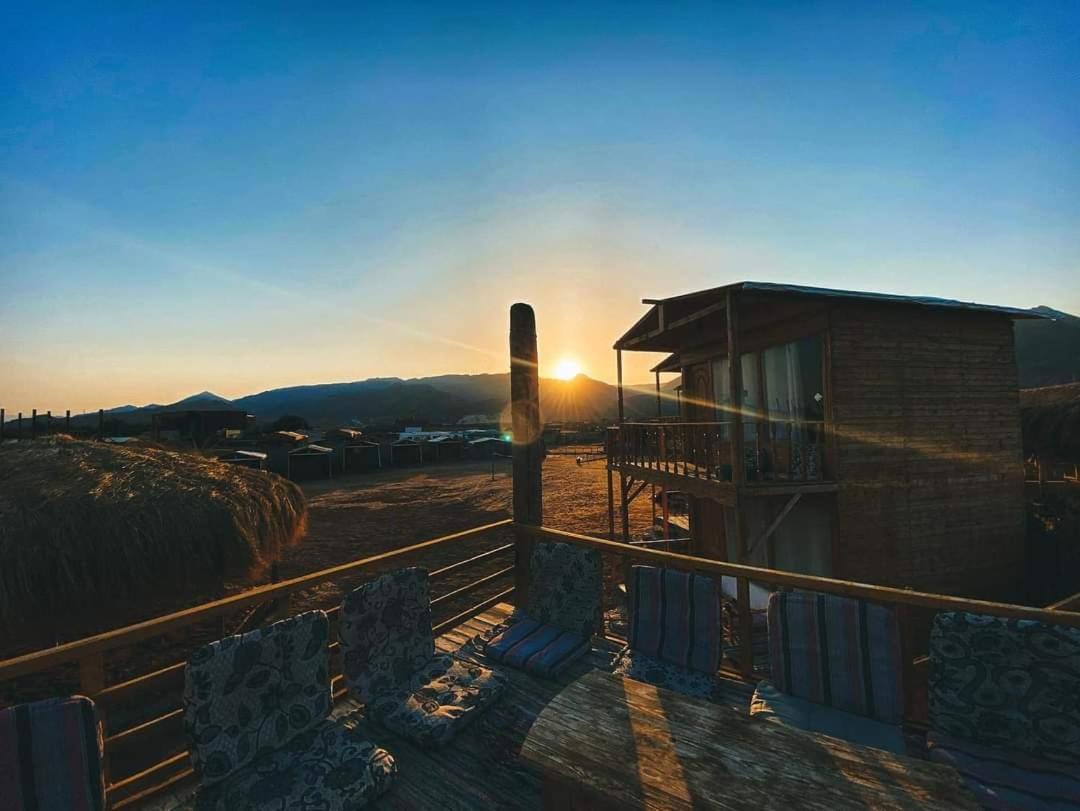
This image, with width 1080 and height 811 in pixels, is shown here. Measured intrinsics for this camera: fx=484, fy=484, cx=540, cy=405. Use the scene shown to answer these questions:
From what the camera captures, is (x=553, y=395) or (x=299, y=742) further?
(x=553, y=395)

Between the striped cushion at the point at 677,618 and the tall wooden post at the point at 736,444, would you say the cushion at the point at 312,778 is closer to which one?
the striped cushion at the point at 677,618

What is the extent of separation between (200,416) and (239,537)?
117ft

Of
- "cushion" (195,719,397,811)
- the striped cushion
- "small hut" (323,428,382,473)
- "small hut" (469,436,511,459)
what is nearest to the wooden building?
the striped cushion

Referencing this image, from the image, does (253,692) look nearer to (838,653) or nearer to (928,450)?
(838,653)

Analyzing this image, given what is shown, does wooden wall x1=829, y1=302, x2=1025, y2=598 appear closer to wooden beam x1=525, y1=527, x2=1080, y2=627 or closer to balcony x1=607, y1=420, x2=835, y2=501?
balcony x1=607, y1=420, x2=835, y2=501

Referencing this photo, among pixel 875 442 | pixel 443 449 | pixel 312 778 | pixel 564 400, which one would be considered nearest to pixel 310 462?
pixel 443 449

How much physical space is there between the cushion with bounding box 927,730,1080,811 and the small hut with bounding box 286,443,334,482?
2988 centimetres

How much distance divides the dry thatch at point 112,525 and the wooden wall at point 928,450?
30.0 feet

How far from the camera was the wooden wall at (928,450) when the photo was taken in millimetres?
8211

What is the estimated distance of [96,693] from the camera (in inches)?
101

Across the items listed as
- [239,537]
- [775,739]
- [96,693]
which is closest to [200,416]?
[239,537]

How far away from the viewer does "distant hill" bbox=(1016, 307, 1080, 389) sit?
5688cm

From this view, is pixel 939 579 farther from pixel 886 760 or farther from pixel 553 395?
pixel 553 395

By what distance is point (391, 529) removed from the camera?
51.4 feet
